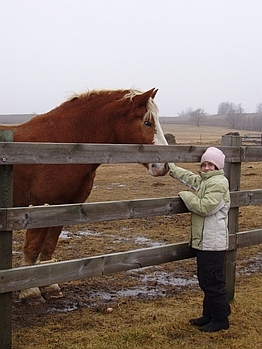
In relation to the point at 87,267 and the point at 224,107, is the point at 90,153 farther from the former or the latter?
the point at 224,107

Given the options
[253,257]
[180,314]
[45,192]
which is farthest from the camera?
[253,257]

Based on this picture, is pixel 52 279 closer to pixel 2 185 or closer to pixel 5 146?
pixel 2 185

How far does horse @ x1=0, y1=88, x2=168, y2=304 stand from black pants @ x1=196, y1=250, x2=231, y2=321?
3.48 ft

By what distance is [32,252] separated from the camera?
468 cm

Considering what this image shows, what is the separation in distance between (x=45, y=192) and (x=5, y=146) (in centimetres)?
154

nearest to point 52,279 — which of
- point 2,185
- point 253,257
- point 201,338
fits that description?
point 2,185

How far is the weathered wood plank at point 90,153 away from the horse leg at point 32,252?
1.45 m

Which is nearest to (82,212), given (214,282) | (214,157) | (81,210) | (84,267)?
(81,210)

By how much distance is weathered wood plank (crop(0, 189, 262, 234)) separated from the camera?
126 inches

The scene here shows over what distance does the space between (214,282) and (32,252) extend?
2040 mm

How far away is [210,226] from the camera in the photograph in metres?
3.95

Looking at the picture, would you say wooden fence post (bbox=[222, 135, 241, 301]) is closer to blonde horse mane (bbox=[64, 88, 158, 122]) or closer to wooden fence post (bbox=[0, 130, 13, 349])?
blonde horse mane (bbox=[64, 88, 158, 122])

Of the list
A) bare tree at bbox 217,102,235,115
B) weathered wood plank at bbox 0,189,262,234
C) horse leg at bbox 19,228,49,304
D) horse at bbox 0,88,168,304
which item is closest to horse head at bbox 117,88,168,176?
horse at bbox 0,88,168,304

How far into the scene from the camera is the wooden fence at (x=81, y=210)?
3.21 meters
